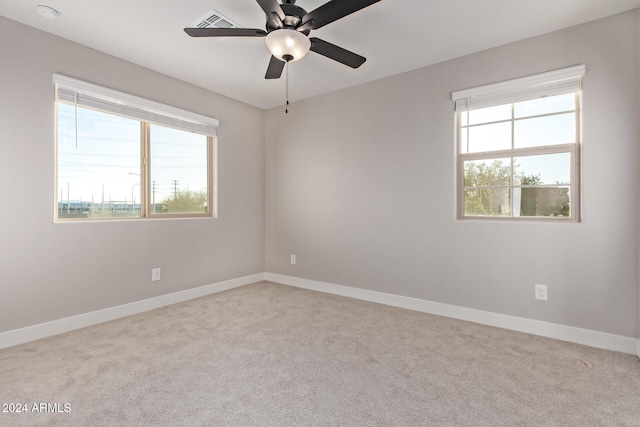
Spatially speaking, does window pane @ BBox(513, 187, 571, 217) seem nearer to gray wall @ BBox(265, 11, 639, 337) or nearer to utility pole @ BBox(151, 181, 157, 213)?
gray wall @ BBox(265, 11, 639, 337)

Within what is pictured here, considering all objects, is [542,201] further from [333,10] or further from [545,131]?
[333,10]

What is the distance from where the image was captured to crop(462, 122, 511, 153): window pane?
9.23 feet

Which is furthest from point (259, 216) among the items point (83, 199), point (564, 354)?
point (564, 354)

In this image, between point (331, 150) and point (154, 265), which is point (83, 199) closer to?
point (154, 265)

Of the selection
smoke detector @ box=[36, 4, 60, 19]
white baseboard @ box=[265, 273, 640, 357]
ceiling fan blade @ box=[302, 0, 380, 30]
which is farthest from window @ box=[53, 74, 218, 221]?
ceiling fan blade @ box=[302, 0, 380, 30]

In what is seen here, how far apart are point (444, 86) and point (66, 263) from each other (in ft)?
12.9

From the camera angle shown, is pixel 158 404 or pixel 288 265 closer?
pixel 158 404

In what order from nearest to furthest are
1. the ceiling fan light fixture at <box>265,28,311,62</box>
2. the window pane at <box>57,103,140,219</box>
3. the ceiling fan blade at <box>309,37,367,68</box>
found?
1. the ceiling fan light fixture at <box>265,28,311,62</box>
2. the ceiling fan blade at <box>309,37,367,68</box>
3. the window pane at <box>57,103,140,219</box>

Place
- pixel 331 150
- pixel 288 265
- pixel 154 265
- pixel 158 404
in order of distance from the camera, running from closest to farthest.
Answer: pixel 158 404 → pixel 154 265 → pixel 331 150 → pixel 288 265

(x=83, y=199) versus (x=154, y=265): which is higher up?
(x=83, y=199)

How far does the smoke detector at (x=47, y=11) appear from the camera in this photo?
220 cm

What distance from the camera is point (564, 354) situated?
2.21m

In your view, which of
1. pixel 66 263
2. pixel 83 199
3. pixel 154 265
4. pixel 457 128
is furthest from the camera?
pixel 154 265

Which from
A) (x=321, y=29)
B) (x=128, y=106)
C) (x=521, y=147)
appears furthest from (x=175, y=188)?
(x=521, y=147)
